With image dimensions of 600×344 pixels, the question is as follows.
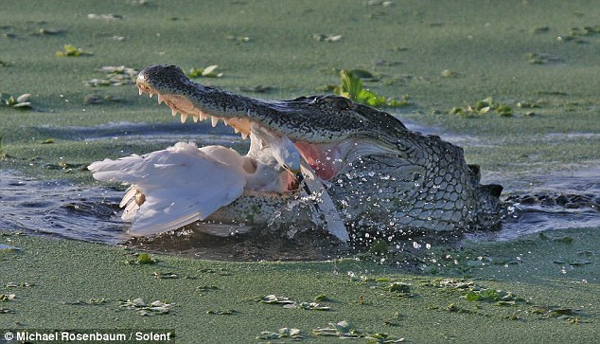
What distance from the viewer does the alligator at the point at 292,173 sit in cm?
541

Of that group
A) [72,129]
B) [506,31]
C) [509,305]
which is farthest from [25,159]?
[506,31]

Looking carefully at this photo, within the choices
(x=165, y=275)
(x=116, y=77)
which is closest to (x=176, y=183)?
(x=165, y=275)

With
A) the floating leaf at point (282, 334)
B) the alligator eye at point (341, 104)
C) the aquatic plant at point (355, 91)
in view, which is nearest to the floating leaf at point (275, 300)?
the floating leaf at point (282, 334)

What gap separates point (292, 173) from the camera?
17.9ft

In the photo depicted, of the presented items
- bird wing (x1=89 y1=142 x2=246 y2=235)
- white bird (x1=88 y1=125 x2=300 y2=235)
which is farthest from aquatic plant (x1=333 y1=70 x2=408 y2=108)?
bird wing (x1=89 y1=142 x2=246 y2=235)

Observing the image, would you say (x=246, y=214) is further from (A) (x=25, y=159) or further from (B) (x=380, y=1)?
(B) (x=380, y=1)

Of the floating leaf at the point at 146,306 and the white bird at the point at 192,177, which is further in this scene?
the white bird at the point at 192,177

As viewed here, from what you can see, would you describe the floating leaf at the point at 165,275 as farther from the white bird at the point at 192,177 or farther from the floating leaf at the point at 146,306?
the white bird at the point at 192,177

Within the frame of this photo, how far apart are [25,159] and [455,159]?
2592 millimetres

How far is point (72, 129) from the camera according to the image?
307 inches

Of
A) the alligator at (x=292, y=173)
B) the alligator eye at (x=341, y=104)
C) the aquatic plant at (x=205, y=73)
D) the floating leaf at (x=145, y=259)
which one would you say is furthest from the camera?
the aquatic plant at (x=205, y=73)

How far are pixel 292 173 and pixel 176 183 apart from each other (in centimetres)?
55

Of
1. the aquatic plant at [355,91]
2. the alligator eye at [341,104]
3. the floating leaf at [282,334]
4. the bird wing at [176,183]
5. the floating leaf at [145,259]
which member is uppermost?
the alligator eye at [341,104]

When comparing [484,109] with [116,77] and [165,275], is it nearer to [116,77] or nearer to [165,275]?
[116,77]
